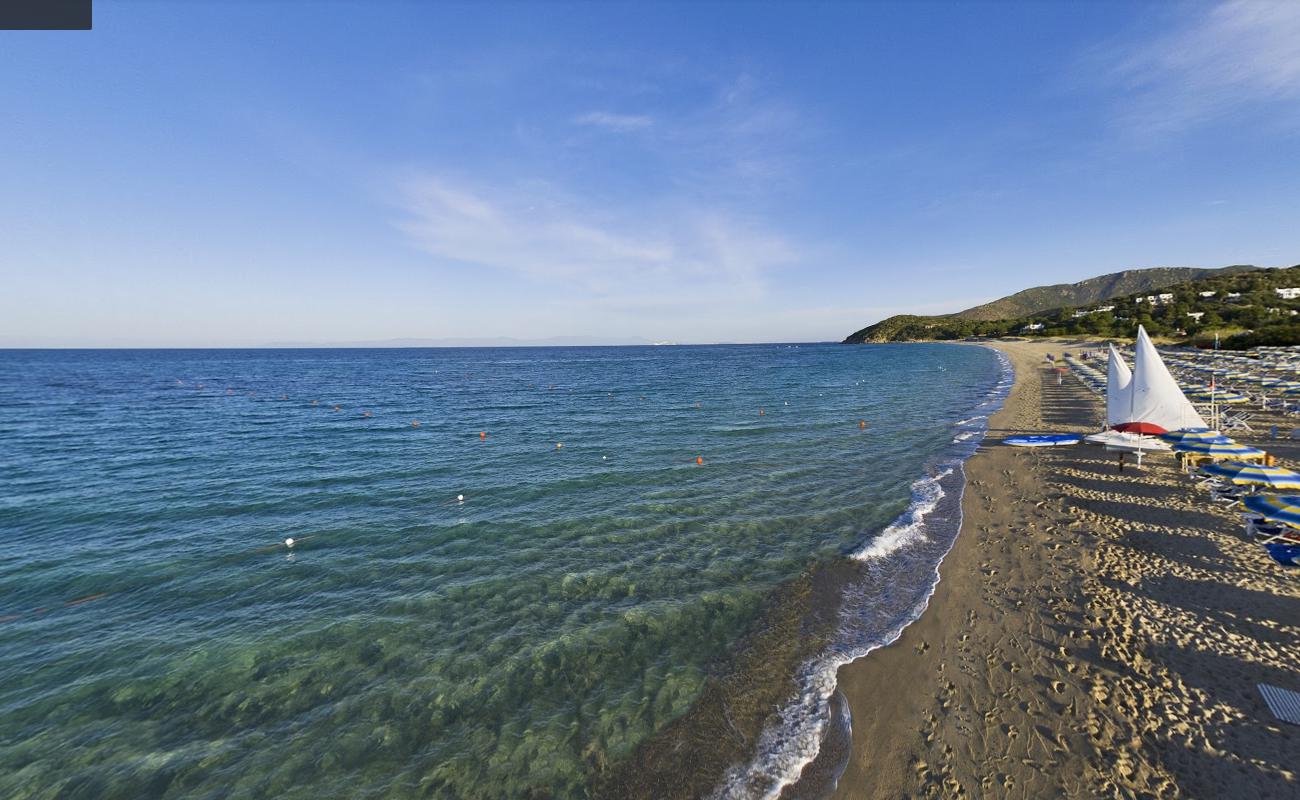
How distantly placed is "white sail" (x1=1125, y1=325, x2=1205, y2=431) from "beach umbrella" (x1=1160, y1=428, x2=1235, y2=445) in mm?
597

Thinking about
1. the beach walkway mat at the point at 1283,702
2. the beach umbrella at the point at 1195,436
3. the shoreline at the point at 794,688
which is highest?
the beach umbrella at the point at 1195,436

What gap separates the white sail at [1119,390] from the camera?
2219cm

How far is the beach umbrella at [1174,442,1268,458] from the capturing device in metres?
17.5

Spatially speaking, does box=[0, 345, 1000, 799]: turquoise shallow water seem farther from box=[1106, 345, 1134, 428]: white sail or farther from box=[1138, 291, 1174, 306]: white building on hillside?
box=[1138, 291, 1174, 306]: white building on hillside

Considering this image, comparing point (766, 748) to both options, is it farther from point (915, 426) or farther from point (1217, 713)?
point (915, 426)

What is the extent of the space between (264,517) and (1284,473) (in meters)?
34.7

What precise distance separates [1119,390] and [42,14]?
4051 cm

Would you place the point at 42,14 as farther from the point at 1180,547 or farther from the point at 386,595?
the point at 1180,547

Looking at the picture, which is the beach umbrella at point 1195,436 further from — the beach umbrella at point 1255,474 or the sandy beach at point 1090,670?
the sandy beach at point 1090,670

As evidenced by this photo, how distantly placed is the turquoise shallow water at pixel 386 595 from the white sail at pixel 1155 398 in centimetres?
814

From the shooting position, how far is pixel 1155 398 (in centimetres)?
2133

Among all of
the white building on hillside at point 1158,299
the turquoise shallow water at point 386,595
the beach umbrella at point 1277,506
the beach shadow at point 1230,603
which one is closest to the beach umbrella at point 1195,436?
the beach umbrella at point 1277,506

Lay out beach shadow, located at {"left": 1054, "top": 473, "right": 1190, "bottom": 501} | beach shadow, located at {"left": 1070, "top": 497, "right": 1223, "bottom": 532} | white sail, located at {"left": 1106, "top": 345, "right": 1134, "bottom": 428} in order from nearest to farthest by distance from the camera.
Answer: beach shadow, located at {"left": 1070, "top": 497, "right": 1223, "bottom": 532}
beach shadow, located at {"left": 1054, "top": 473, "right": 1190, "bottom": 501}
white sail, located at {"left": 1106, "top": 345, "right": 1134, "bottom": 428}

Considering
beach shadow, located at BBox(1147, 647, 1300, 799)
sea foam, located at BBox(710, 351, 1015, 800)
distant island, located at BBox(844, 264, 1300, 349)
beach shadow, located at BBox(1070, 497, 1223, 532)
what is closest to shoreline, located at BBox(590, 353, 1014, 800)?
sea foam, located at BBox(710, 351, 1015, 800)
